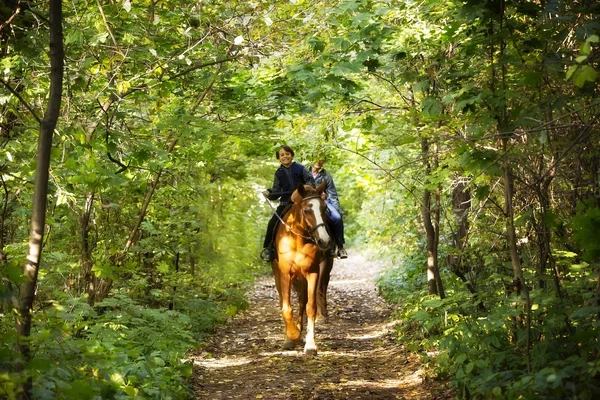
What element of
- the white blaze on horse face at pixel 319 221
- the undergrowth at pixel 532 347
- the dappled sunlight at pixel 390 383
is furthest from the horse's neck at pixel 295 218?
the undergrowth at pixel 532 347

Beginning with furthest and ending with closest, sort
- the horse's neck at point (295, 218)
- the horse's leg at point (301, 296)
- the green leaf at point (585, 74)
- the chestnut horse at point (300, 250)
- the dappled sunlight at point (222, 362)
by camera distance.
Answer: the horse's leg at point (301, 296), the horse's neck at point (295, 218), the chestnut horse at point (300, 250), the dappled sunlight at point (222, 362), the green leaf at point (585, 74)

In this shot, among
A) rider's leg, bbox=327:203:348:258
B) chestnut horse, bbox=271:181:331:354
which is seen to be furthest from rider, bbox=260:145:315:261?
rider's leg, bbox=327:203:348:258

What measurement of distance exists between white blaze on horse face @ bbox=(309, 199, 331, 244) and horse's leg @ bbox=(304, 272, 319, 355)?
0.85 meters

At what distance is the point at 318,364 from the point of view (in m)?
9.27

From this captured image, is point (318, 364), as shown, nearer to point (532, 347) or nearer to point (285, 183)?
point (285, 183)

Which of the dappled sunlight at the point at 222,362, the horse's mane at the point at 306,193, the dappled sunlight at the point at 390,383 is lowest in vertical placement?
the dappled sunlight at the point at 390,383

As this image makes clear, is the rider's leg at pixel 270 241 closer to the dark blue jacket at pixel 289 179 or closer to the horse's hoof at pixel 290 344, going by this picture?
the dark blue jacket at pixel 289 179

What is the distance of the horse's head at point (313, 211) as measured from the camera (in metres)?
9.92

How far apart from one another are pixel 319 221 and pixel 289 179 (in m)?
1.39

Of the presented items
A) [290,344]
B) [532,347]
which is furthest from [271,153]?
[532,347]

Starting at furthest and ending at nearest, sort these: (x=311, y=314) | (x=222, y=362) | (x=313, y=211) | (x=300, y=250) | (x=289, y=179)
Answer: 1. (x=289, y=179)
2. (x=300, y=250)
3. (x=311, y=314)
4. (x=313, y=211)
5. (x=222, y=362)

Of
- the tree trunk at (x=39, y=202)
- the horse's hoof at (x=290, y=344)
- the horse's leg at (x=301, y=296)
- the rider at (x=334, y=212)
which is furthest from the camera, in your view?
the rider at (x=334, y=212)

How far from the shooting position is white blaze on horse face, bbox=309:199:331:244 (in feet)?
32.3

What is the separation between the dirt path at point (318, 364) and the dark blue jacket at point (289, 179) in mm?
2444
